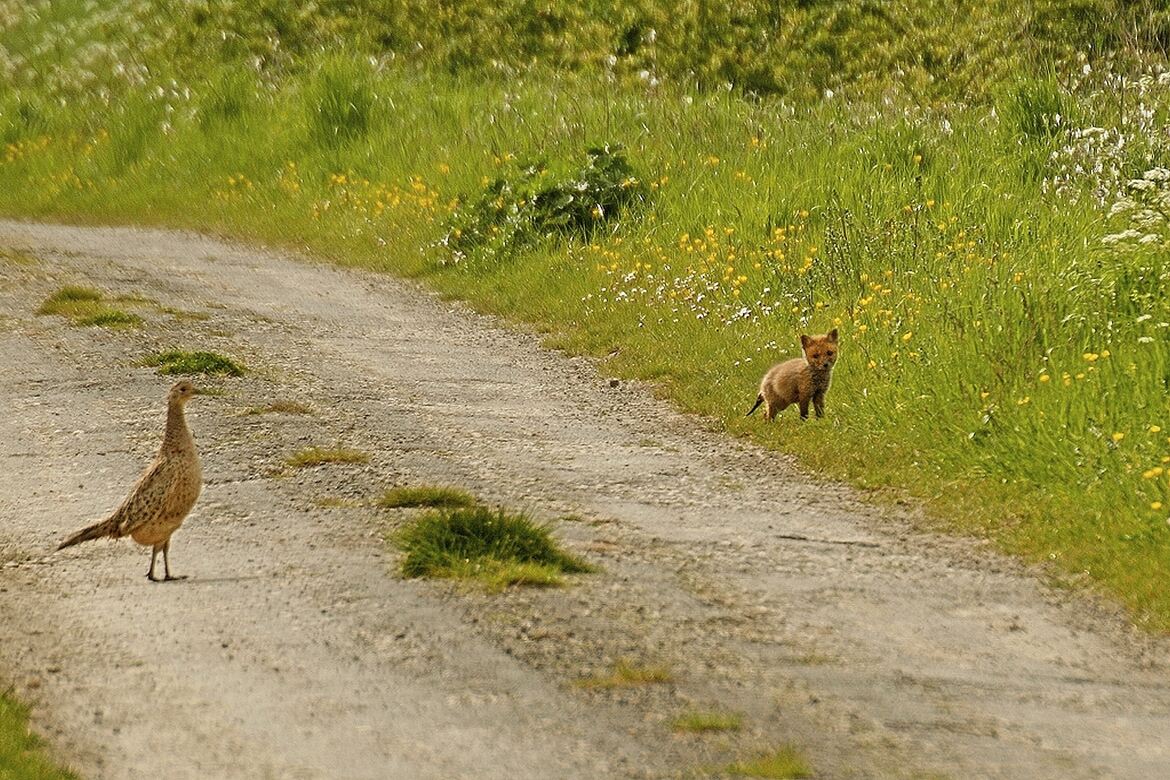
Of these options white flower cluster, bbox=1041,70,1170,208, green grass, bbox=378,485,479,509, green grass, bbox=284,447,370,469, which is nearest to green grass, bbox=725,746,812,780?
green grass, bbox=378,485,479,509

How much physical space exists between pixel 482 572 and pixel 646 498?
170 centimetres

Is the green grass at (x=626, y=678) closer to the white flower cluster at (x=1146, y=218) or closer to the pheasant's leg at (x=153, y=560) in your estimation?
the pheasant's leg at (x=153, y=560)

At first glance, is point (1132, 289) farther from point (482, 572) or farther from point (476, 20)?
point (476, 20)

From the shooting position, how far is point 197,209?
20.7 meters

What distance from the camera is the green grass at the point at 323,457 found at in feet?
30.3

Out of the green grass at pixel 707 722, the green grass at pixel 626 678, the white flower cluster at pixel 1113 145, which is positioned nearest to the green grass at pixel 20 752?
the green grass at pixel 626 678

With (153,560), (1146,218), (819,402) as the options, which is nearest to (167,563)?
(153,560)

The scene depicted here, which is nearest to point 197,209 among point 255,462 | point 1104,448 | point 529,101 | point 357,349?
point 529,101

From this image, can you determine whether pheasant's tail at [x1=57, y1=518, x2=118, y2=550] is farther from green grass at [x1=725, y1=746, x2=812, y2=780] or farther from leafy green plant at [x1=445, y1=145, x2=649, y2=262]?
leafy green plant at [x1=445, y1=145, x2=649, y2=262]

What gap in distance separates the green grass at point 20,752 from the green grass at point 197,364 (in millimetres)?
5983

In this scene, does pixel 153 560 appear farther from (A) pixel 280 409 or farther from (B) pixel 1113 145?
(B) pixel 1113 145

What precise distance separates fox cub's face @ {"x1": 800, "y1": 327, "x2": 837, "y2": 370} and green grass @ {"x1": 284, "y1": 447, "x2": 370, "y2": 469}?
259cm

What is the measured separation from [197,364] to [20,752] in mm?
6592

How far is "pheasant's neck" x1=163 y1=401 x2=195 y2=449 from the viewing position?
7.18 meters
